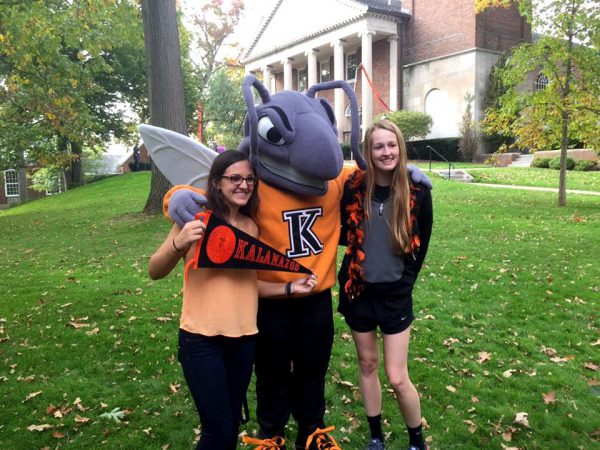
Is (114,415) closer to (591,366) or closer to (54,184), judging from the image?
(591,366)

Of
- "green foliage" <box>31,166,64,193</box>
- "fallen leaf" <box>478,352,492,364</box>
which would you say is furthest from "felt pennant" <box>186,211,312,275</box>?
"green foliage" <box>31,166,64,193</box>

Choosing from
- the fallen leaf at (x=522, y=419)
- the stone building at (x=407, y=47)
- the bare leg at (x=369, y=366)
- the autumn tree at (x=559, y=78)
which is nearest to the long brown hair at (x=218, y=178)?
the bare leg at (x=369, y=366)

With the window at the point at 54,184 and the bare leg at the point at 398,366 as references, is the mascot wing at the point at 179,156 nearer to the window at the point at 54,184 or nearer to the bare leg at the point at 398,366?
the bare leg at the point at 398,366

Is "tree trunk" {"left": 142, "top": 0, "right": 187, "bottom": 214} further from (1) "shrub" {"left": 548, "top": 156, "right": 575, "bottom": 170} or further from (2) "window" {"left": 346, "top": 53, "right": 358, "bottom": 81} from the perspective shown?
(2) "window" {"left": 346, "top": 53, "right": 358, "bottom": 81}

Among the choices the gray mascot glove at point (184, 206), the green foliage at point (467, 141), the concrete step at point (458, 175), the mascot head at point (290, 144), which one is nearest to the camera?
the gray mascot glove at point (184, 206)

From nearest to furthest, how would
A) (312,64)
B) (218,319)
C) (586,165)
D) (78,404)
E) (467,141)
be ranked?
(218,319) < (78,404) < (586,165) < (467,141) < (312,64)

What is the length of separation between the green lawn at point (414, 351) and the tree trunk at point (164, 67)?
329 cm

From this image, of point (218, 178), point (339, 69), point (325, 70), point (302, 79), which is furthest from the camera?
point (302, 79)

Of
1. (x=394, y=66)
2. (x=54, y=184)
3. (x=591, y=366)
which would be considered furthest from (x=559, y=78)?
(x=54, y=184)

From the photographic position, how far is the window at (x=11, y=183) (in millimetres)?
44656

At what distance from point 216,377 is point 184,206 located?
87 cm

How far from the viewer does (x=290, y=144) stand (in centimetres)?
265

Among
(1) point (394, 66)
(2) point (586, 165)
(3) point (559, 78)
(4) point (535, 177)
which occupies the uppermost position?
(1) point (394, 66)

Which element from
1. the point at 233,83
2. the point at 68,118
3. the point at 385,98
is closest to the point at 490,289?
the point at 68,118
